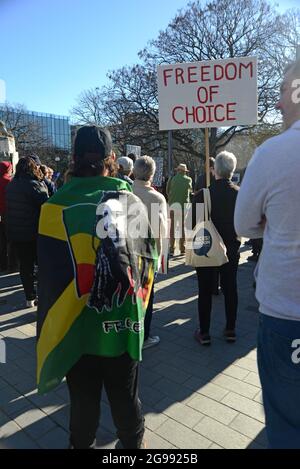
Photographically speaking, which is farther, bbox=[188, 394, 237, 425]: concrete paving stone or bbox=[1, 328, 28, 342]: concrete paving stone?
bbox=[1, 328, 28, 342]: concrete paving stone

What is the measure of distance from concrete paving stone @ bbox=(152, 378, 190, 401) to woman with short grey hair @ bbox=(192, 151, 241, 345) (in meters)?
0.77

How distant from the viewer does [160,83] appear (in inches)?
163

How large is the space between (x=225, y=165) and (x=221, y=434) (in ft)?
7.55

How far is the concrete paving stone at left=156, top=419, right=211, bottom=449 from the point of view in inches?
93.7

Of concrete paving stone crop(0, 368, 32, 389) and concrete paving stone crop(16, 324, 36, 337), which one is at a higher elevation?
concrete paving stone crop(16, 324, 36, 337)

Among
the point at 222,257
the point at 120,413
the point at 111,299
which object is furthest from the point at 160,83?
the point at 120,413

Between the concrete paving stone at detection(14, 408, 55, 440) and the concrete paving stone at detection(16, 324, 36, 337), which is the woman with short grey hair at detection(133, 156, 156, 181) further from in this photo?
the concrete paving stone at detection(14, 408, 55, 440)

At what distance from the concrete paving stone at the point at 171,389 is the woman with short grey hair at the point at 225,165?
6.40 ft

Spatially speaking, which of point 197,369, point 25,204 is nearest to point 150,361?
point 197,369

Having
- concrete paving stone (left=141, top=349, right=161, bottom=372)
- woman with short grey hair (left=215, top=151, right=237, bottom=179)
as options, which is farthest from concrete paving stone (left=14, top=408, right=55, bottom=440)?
woman with short grey hair (left=215, top=151, right=237, bottom=179)

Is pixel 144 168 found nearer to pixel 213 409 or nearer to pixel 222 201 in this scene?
pixel 222 201

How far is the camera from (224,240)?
3.76m

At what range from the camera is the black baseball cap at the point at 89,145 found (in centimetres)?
187

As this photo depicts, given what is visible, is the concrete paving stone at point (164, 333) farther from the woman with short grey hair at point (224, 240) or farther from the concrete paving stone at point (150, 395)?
the concrete paving stone at point (150, 395)
